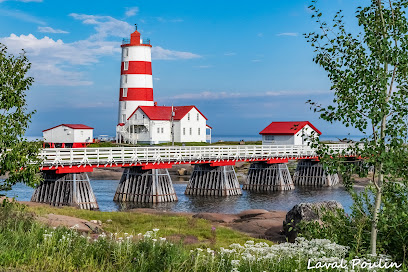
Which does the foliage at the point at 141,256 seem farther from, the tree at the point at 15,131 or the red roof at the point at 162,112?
the red roof at the point at 162,112

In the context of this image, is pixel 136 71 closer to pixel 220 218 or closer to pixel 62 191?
pixel 62 191

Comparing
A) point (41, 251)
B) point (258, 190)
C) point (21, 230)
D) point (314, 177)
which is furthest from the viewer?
point (314, 177)

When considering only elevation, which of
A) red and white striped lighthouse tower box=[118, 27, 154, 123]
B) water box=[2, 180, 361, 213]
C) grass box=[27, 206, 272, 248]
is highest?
red and white striped lighthouse tower box=[118, 27, 154, 123]

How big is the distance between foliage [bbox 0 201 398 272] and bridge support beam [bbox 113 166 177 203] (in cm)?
2909

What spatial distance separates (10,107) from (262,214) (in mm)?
18076

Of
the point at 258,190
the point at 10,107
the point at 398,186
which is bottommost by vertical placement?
the point at 258,190

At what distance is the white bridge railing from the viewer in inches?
1299

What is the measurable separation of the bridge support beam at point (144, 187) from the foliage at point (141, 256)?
29093 millimetres

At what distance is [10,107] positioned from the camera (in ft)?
46.9

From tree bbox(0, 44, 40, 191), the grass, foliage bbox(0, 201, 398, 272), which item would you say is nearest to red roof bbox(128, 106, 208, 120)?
the grass

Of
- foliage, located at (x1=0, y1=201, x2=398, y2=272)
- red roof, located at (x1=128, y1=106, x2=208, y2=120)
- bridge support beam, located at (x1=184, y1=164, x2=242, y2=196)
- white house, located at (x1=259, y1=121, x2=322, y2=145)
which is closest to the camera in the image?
foliage, located at (x1=0, y1=201, x2=398, y2=272)

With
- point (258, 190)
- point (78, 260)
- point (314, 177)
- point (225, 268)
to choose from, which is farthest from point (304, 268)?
point (314, 177)

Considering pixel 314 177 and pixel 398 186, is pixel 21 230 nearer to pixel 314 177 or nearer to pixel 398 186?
pixel 398 186

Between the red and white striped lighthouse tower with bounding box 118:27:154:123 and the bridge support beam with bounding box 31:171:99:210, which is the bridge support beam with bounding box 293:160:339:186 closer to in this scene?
the red and white striped lighthouse tower with bounding box 118:27:154:123
